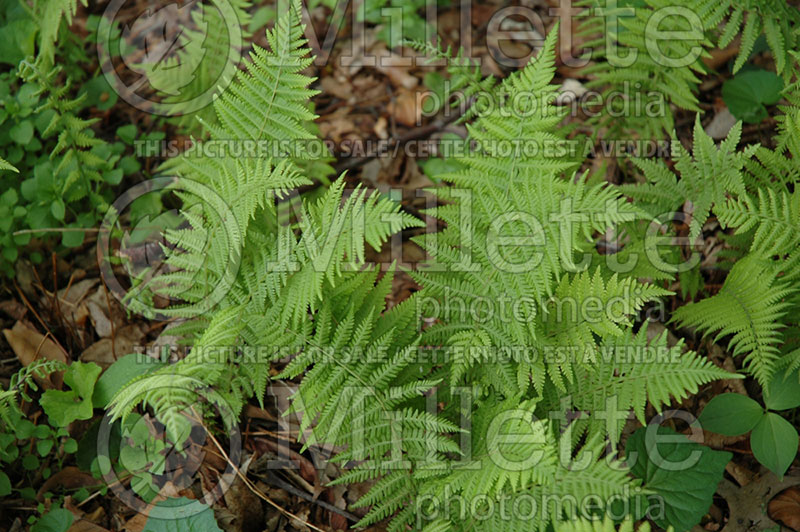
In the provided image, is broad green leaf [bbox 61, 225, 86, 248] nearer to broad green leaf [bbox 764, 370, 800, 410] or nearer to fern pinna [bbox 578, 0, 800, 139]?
fern pinna [bbox 578, 0, 800, 139]

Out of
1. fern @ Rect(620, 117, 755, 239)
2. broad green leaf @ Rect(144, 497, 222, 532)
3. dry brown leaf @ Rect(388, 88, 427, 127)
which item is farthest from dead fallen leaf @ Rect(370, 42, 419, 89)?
broad green leaf @ Rect(144, 497, 222, 532)

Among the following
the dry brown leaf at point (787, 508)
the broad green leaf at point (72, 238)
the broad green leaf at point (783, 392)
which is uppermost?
the broad green leaf at point (72, 238)

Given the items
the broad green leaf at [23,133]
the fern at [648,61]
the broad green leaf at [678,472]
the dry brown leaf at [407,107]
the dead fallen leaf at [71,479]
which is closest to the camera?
the broad green leaf at [678,472]

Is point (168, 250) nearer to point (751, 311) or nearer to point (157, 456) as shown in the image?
point (157, 456)

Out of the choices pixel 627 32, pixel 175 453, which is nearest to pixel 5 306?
pixel 175 453

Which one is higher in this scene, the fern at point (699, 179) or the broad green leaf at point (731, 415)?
the fern at point (699, 179)

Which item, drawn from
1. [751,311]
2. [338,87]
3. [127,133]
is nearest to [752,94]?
[751,311]

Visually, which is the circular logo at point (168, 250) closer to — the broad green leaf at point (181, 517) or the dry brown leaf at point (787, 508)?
the broad green leaf at point (181, 517)

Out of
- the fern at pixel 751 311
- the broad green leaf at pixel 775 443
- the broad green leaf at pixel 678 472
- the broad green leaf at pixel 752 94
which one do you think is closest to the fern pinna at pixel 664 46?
the broad green leaf at pixel 752 94
